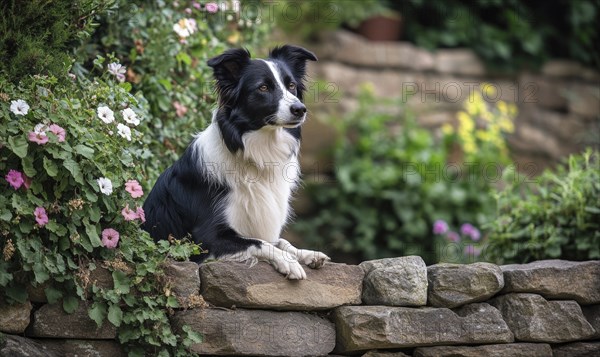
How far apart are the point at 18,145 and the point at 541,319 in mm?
2536

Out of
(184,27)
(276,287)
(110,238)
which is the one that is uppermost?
(184,27)

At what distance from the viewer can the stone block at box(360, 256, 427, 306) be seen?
3488 millimetres

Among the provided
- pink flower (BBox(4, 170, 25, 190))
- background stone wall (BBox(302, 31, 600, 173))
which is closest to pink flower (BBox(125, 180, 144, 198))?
pink flower (BBox(4, 170, 25, 190))

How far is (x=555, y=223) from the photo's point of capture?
457cm

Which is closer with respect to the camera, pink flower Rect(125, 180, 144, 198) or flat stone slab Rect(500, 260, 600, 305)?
pink flower Rect(125, 180, 144, 198)

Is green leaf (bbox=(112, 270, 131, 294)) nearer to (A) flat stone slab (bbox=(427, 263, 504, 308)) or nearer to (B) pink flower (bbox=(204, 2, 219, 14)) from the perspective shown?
(A) flat stone slab (bbox=(427, 263, 504, 308))

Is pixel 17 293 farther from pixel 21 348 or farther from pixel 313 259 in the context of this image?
pixel 313 259

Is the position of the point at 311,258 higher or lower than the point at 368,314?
higher

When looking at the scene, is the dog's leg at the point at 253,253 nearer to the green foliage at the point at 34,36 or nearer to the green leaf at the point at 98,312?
the green leaf at the point at 98,312

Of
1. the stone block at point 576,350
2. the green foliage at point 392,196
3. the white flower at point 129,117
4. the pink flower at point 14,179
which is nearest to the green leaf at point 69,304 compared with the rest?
the pink flower at point 14,179

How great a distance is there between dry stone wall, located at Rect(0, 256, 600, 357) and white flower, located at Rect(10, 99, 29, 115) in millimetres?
727

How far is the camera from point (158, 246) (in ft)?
10.8

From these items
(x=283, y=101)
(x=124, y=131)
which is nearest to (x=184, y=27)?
(x=283, y=101)

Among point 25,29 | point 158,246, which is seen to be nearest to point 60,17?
point 25,29
